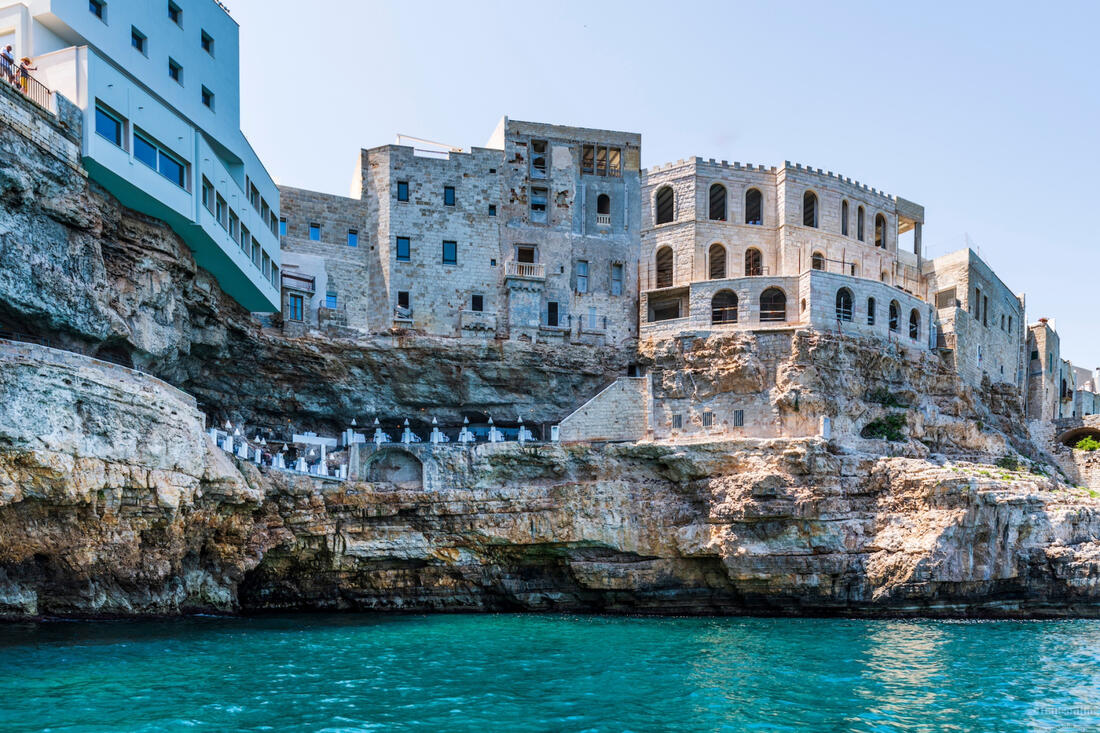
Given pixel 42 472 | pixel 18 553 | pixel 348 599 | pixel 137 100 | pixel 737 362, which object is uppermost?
pixel 137 100

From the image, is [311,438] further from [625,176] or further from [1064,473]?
[1064,473]

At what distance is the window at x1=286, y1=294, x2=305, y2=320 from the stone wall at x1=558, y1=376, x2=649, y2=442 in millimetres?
13887

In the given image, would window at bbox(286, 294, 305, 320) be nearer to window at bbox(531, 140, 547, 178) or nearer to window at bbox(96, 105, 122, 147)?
window at bbox(531, 140, 547, 178)

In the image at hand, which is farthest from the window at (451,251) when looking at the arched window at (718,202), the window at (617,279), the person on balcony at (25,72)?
the person on balcony at (25,72)

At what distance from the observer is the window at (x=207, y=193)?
35.1 m

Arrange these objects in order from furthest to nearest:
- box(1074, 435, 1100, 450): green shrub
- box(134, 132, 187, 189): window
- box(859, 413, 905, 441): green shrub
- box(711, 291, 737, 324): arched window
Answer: box(1074, 435, 1100, 450): green shrub → box(711, 291, 737, 324): arched window → box(859, 413, 905, 441): green shrub → box(134, 132, 187, 189): window

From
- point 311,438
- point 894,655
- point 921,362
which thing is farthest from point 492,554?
point 921,362

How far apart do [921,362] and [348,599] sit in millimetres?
30897

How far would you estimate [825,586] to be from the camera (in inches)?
1515

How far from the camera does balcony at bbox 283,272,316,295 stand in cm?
4503

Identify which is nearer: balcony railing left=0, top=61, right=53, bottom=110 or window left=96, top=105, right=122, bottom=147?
balcony railing left=0, top=61, right=53, bottom=110

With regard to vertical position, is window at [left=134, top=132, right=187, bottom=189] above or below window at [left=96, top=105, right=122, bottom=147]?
below

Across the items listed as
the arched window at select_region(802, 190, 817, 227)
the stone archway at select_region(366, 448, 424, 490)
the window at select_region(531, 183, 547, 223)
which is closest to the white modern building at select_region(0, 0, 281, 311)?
the stone archway at select_region(366, 448, 424, 490)

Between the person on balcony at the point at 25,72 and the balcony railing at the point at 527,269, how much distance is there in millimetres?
23864
